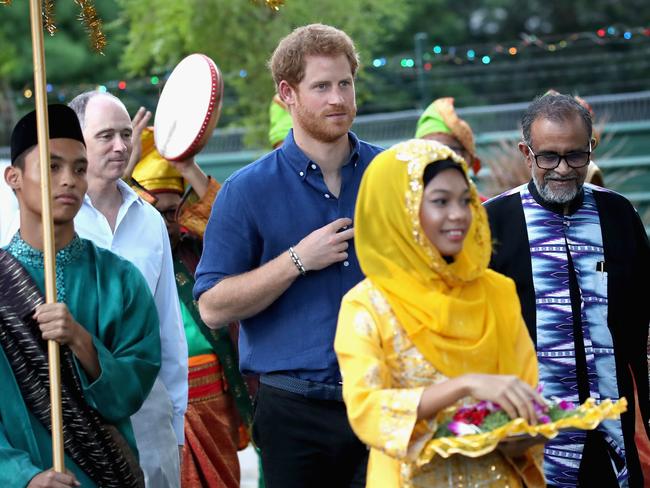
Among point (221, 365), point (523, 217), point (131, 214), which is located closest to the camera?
point (523, 217)

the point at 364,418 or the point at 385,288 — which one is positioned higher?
the point at 385,288

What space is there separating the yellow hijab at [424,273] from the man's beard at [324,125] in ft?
3.42

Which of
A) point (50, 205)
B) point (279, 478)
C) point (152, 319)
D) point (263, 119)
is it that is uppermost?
point (263, 119)

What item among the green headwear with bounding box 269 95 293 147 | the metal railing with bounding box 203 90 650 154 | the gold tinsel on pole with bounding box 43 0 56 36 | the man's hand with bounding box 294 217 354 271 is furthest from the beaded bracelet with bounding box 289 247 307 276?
the metal railing with bounding box 203 90 650 154

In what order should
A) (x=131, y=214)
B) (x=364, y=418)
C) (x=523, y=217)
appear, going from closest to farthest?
(x=364, y=418)
(x=523, y=217)
(x=131, y=214)

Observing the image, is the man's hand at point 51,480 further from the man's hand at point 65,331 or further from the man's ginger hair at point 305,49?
the man's ginger hair at point 305,49

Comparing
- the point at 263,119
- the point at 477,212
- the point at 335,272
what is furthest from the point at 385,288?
the point at 263,119

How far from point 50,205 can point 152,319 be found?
2.05ft

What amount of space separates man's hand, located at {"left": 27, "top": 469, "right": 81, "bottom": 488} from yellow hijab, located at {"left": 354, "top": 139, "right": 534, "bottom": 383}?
1.16 meters

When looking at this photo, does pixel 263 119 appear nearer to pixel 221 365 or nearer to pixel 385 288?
pixel 221 365

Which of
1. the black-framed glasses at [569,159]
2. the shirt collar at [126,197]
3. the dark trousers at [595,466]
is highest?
the shirt collar at [126,197]

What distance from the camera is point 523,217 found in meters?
5.57

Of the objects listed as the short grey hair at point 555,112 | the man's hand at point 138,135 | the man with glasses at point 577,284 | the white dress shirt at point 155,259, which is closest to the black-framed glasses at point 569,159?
the man with glasses at point 577,284

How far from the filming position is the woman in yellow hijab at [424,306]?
4176mm
